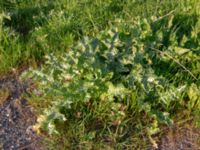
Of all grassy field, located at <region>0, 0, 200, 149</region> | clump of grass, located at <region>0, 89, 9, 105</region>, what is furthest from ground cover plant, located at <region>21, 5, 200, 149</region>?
clump of grass, located at <region>0, 89, 9, 105</region>

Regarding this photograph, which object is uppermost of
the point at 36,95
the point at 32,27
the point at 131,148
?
the point at 32,27

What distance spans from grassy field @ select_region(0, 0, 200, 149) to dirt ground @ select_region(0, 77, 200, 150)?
6cm

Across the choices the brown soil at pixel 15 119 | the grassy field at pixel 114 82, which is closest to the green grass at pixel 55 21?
the grassy field at pixel 114 82

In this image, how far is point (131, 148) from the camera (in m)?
2.69

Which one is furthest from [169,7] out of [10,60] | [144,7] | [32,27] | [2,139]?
[2,139]

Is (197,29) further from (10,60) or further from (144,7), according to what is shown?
(10,60)

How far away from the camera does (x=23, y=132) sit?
111 inches

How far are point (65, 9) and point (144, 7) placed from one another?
64cm

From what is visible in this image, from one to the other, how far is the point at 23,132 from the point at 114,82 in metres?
0.65

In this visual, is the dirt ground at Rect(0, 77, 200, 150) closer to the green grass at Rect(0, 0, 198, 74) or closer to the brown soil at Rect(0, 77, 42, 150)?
the brown soil at Rect(0, 77, 42, 150)

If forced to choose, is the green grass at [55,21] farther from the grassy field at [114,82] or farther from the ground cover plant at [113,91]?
the ground cover plant at [113,91]

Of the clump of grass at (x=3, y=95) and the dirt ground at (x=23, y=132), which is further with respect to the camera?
the clump of grass at (x=3, y=95)

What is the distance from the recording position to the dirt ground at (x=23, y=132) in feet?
8.97

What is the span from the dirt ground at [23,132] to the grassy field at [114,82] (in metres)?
0.06
